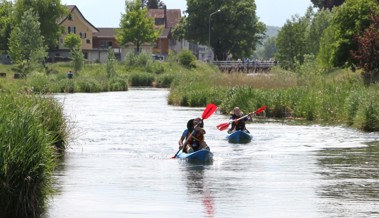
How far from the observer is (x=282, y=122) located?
38312 millimetres

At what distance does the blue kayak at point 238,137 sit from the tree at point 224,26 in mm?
81761

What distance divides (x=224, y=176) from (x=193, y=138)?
3.08 metres

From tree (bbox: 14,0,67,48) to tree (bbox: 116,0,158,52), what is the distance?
735cm

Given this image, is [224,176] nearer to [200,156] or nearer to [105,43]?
[200,156]

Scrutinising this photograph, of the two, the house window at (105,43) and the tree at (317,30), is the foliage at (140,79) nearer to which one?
the tree at (317,30)

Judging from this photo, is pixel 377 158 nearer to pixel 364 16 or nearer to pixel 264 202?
pixel 264 202

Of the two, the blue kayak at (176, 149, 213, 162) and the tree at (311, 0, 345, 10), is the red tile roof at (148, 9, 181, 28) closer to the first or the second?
the tree at (311, 0, 345, 10)

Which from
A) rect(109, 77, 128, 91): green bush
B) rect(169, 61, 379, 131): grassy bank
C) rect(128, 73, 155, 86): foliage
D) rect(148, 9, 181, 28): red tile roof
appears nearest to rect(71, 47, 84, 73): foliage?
rect(128, 73, 155, 86): foliage

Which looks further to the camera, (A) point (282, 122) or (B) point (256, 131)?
(A) point (282, 122)

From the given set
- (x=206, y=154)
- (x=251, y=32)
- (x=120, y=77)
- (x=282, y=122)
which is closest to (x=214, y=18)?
(x=251, y=32)

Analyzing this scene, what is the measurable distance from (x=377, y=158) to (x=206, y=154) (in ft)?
15.4

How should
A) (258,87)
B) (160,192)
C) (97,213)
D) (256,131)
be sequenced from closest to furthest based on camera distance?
(97,213) < (160,192) < (256,131) < (258,87)

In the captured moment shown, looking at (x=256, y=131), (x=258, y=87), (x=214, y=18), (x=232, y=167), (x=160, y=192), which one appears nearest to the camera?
(x=160, y=192)

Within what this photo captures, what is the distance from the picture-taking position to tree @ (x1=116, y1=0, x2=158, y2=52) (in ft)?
359
